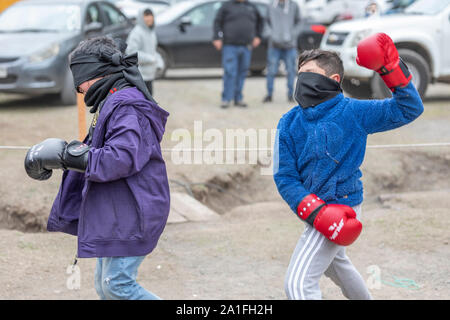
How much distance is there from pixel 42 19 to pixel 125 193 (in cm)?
844

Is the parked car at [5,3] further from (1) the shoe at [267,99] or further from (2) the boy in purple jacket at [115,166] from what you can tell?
(2) the boy in purple jacket at [115,166]

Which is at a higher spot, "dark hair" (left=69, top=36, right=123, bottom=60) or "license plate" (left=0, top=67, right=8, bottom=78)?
"dark hair" (left=69, top=36, right=123, bottom=60)

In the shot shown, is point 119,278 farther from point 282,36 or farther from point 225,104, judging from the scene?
point 282,36

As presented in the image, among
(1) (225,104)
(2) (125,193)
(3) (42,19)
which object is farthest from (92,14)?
(2) (125,193)

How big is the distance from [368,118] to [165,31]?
403 inches

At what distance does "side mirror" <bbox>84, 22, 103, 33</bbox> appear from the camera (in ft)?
34.7

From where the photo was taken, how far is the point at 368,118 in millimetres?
3105

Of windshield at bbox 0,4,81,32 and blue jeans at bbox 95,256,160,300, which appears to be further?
windshield at bbox 0,4,81,32

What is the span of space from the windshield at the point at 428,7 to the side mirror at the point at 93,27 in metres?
5.15

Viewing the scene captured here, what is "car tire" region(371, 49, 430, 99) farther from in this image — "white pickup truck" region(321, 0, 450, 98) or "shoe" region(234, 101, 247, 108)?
"shoe" region(234, 101, 247, 108)

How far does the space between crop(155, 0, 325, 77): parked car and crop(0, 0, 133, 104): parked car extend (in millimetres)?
1361

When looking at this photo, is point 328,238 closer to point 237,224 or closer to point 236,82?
point 237,224

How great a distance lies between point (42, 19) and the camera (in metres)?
10.7

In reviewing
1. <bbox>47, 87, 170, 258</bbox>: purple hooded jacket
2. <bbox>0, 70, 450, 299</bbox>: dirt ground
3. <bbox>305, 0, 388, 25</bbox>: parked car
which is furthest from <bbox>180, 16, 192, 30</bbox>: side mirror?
<bbox>47, 87, 170, 258</bbox>: purple hooded jacket
